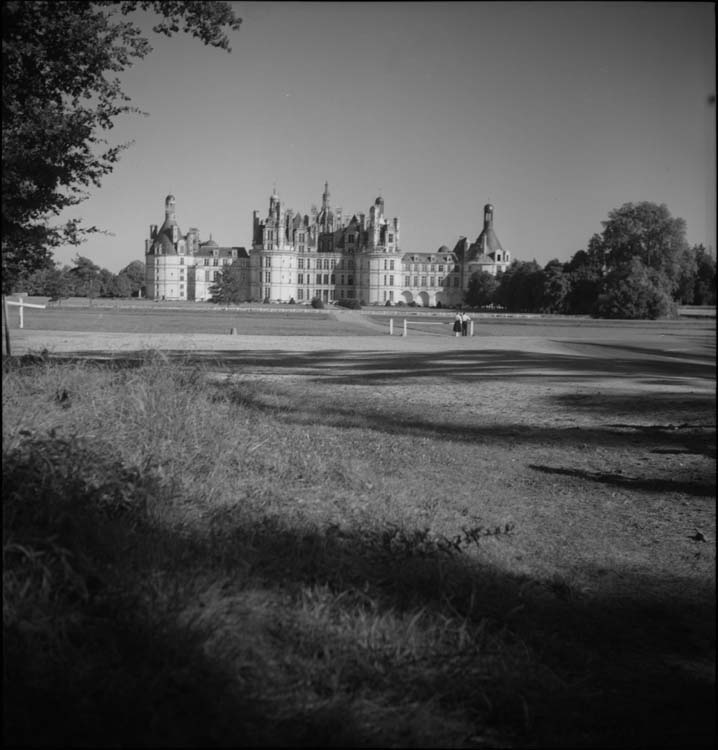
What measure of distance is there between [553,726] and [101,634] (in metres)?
1.65

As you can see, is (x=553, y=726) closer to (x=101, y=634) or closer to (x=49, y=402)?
(x=101, y=634)

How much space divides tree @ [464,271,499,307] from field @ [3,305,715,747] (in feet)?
307

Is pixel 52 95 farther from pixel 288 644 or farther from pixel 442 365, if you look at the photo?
pixel 442 365

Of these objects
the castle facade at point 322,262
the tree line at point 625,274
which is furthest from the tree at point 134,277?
→ the tree line at point 625,274

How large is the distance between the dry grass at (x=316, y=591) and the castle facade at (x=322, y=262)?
430ft

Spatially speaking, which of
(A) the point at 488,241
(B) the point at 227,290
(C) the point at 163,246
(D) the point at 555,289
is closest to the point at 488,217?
(A) the point at 488,241

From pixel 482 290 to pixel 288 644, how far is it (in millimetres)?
105432

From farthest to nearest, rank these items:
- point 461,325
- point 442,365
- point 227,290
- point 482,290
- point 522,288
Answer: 1. point 482,290
2. point 227,290
3. point 522,288
4. point 461,325
5. point 442,365

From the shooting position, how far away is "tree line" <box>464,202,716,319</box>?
59812 millimetres

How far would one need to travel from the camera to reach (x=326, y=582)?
12.3ft

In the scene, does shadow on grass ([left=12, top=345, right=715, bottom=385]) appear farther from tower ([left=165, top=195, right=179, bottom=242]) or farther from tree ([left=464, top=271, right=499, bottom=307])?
tower ([left=165, top=195, right=179, bottom=242])

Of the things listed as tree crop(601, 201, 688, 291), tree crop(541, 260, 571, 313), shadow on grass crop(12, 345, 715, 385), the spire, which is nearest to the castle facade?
the spire

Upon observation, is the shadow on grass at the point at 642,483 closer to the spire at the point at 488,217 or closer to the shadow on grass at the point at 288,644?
the shadow on grass at the point at 288,644

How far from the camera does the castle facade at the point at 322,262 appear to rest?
454ft
